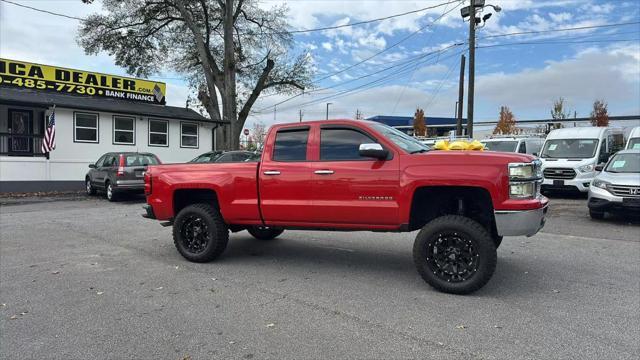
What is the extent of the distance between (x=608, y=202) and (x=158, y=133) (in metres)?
18.7

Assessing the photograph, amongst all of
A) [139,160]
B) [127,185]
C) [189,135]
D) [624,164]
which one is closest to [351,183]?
[624,164]

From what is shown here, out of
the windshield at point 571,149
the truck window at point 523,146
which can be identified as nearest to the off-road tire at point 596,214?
the windshield at point 571,149

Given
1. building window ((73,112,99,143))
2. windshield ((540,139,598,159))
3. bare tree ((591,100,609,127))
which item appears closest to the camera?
windshield ((540,139,598,159))

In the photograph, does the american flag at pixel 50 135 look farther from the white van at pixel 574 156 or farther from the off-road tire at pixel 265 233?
the white van at pixel 574 156

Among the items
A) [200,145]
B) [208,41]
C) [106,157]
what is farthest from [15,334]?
[208,41]

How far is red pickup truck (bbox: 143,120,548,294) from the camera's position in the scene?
4852mm

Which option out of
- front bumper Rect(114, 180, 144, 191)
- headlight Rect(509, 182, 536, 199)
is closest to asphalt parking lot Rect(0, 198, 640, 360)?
headlight Rect(509, 182, 536, 199)

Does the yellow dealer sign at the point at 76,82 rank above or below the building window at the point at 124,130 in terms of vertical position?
above

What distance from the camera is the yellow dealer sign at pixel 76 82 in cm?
2028

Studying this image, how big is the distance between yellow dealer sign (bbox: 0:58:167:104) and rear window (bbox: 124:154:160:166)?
9.16 meters

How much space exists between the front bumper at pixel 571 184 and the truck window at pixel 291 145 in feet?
36.3

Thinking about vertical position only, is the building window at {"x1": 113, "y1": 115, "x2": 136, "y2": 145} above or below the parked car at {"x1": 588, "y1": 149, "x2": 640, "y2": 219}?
above

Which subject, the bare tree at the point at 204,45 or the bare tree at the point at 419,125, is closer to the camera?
the bare tree at the point at 204,45

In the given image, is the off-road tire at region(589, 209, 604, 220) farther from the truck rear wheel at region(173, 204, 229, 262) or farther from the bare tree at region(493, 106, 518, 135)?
the bare tree at region(493, 106, 518, 135)
